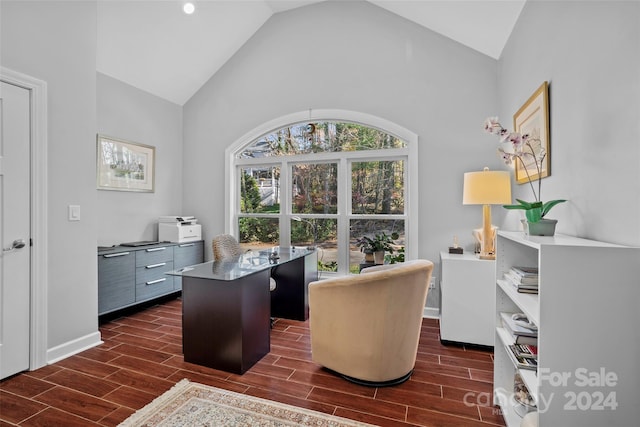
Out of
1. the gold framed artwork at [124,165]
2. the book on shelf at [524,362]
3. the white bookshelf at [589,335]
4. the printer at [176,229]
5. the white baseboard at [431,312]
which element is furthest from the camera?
the printer at [176,229]

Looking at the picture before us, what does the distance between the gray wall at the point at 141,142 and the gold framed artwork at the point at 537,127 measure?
13.6ft

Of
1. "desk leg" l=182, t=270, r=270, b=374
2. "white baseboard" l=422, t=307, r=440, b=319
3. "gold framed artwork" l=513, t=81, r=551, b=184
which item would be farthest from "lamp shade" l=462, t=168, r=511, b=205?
"desk leg" l=182, t=270, r=270, b=374

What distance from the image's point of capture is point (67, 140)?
2572 mm

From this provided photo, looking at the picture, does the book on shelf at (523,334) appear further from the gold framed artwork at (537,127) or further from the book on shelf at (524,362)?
the gold framed artwork at (537,127)

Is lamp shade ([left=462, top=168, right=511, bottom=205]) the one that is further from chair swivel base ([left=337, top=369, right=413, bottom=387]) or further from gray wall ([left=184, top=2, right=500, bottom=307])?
chair swivel base ([left=337, top=369, right=413, bottom=387])

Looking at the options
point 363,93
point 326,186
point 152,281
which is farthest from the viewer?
point 326,186

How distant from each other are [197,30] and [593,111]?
404cm

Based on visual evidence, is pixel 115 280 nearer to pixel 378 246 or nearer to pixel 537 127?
pixel 378 246

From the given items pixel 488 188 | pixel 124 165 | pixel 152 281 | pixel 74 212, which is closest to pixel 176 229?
pixel 152 281

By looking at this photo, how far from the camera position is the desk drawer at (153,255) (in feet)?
11.7

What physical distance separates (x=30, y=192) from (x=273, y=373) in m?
2.21

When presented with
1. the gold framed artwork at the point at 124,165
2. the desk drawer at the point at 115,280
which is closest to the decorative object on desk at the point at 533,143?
the desk drawer at the point at 115,280

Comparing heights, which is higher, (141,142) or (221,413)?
(141,142)

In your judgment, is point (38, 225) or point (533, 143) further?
point (38, 225)
